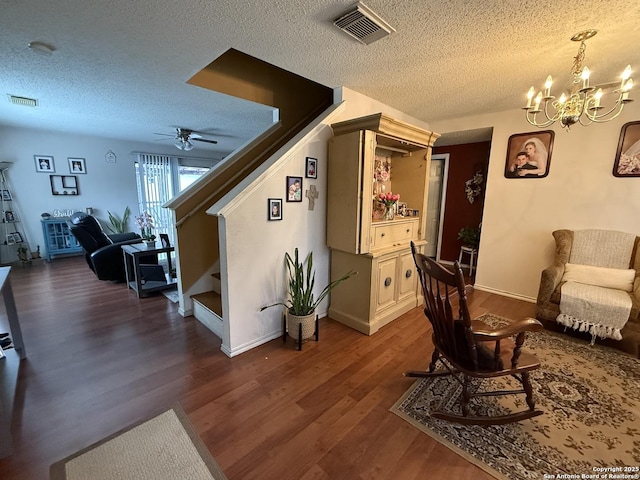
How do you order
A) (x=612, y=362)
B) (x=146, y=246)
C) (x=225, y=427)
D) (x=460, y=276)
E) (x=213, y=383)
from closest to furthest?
1. (x=460, y=276)
2. (x=225, y=427)
3. (x=213, y=383)
4. (x=612, y=362)
5. (x=146, y=246)

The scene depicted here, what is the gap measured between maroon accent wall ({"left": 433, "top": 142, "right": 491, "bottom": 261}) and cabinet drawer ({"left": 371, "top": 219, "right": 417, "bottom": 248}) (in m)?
2.16

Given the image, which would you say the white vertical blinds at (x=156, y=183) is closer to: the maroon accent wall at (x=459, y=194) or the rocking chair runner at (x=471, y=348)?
the maroon accent wall at (x=459, y=194)

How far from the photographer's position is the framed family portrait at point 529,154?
3.14 meters

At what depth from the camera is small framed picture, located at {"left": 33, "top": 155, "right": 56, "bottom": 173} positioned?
4.89 m

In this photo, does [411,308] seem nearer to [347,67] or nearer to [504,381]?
[504,381]

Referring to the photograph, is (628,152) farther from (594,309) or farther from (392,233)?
(392,233)

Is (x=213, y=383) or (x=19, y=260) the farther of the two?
(x=19, y=260)

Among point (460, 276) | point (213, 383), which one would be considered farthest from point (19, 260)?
point (460, 276)

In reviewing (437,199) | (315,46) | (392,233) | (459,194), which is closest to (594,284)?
(392,233)

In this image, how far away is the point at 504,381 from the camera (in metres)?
1.95

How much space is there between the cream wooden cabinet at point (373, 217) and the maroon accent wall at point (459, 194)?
2010 millimetres

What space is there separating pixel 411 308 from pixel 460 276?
2.02 metres

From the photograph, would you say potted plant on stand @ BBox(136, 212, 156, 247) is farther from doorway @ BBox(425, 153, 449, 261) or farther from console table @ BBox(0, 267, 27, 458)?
doorway @ BBox(425, 153, 449, 261)

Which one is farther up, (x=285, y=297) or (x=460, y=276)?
(x=460, y=276)
